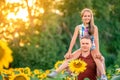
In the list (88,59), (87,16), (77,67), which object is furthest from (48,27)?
(77,67)

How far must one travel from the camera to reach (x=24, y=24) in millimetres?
26812

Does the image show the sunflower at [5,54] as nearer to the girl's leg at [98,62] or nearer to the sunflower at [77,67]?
the sunflower at [77,67]

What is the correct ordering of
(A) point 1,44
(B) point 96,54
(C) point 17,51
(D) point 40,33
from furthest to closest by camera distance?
(D) point 40,33 < (C) point 17,51 < (B) point 96,54 < (A) point 1,44

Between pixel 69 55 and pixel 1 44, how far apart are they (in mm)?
4807

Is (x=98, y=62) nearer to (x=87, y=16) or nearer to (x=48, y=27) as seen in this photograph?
(x=87, y=16)

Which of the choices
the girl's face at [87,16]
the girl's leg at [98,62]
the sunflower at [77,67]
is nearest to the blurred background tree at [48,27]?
the girl's face at [87,16]

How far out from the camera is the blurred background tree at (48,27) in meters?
24.2

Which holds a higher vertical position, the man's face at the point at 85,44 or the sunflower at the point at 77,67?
the man's face at the point at 85,44

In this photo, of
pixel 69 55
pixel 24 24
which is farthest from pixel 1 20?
pixel 69 55

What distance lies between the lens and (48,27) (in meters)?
26.6

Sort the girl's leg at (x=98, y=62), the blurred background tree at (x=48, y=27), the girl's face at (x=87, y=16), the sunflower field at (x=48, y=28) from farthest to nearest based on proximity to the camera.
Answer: the blurred background tree at (x=48, y=27) < the sunflower field at (x=48, y=28) < the girl's face at (x=87, y=16) < the girl's leg at (x=98, y=62)

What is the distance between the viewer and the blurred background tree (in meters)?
24.2

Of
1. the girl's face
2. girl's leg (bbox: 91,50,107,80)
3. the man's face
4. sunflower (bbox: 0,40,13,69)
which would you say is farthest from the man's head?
sunflower (bbox: 0,40,13,69)

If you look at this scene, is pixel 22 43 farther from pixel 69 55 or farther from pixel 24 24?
pixel 69 55
